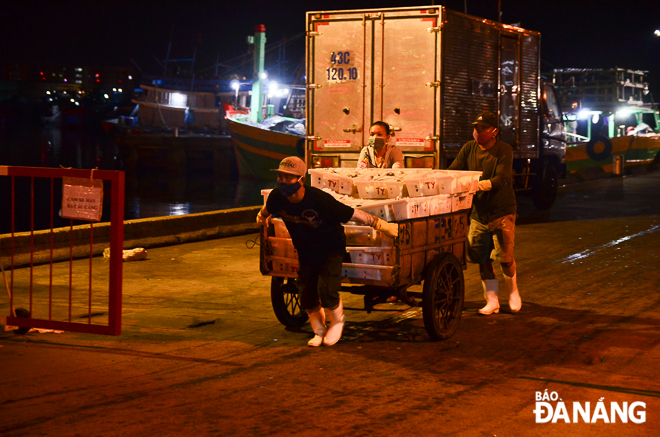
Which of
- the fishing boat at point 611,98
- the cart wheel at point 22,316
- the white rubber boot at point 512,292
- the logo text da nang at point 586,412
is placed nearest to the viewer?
the logo text da nang at point 586,412

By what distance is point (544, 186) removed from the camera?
61.5 ft

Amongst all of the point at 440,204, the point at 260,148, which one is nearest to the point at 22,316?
the point at 440,204

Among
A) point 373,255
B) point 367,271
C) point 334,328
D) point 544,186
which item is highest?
point 544,186

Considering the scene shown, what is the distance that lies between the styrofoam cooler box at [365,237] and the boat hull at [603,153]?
20.7 m

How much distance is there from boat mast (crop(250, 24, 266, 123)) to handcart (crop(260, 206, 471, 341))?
109 ft

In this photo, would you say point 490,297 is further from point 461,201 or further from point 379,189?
point 379,189

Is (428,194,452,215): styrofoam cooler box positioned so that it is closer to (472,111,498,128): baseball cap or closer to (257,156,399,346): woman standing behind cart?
(257,156,399,346): woman standing behind cart

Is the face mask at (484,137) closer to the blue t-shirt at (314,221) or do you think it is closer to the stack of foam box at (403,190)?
the stack of foam box at (403,190)

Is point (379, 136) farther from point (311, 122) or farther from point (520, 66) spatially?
point (520, 66)

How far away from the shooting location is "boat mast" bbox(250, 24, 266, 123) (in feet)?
129

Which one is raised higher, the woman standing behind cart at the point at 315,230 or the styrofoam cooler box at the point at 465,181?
the styrofoam cooler box at the point at 465,181

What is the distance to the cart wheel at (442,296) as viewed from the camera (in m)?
6.49

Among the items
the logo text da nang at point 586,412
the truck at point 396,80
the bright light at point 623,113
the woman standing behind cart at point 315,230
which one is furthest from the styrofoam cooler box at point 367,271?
the bright light at point 623,113

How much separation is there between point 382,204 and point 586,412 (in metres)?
2.24
